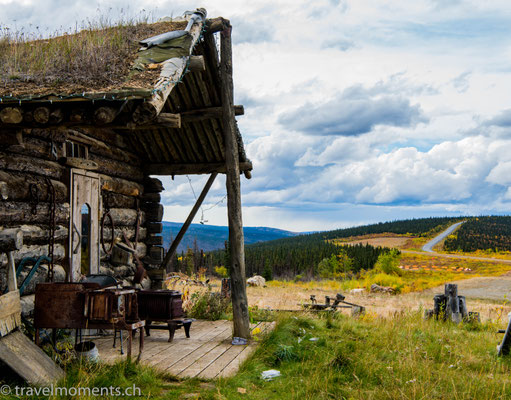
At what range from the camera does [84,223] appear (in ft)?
31.4

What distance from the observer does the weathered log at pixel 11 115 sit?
19.6ft

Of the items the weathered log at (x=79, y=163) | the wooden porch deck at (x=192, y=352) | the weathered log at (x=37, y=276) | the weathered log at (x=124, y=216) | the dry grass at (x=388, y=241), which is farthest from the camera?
the dry grass at (x=388, y=241)

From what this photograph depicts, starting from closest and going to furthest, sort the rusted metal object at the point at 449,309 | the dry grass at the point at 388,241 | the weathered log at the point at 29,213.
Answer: the weathered log at the point at 29,213
the rusted metal object at the point at 449,309
the dry grass at the point at 388,241

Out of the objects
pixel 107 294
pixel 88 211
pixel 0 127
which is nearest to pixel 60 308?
pixel 107 294

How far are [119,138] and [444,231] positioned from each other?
Result: 85365 mm

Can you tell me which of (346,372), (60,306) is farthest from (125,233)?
(346,372)

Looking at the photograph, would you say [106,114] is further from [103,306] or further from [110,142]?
[110,142]

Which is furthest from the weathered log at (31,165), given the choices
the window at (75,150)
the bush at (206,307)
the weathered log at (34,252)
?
the bush at (206,307)

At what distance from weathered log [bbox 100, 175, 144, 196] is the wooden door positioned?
310 millimetres

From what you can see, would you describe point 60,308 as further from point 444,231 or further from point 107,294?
point 444,231

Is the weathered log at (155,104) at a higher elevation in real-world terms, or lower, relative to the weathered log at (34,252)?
higher

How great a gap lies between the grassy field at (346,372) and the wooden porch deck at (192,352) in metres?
0.26

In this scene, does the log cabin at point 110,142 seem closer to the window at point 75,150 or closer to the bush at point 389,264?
the window at point 75,150

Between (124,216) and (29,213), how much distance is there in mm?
3405
